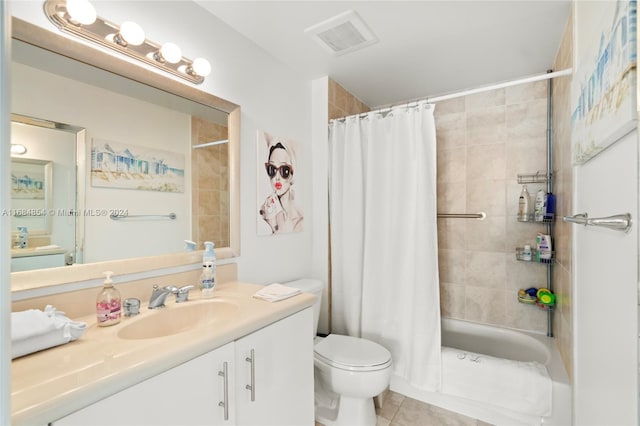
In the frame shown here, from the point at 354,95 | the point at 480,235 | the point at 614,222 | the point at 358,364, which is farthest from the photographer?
the point at 354,95

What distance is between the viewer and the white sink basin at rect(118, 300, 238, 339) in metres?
1.10

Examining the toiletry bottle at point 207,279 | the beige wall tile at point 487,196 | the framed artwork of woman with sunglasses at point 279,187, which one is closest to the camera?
the toiletry bottle at point 207,279

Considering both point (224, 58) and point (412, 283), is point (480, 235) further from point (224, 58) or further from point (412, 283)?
point (224, 58)

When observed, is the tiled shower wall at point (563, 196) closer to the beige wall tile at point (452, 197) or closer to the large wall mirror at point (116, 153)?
the beige wall tile at point (452, 197)

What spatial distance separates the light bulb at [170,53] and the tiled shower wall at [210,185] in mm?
271

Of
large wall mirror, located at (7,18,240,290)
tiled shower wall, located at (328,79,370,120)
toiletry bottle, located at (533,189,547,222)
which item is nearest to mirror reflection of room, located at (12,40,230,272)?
large wall mirror, located at (7,18,240,290)

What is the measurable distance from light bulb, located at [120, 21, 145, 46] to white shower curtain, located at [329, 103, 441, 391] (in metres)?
1.38

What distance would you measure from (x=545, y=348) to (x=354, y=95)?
2.38 meters

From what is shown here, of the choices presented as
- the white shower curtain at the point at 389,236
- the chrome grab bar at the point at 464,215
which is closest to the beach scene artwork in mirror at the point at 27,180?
the white shower curtain at the point at 389,236

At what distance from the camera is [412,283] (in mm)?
2018

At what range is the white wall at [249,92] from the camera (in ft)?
4.47

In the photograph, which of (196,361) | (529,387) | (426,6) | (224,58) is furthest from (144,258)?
(529,387)

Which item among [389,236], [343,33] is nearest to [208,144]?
[343,33]

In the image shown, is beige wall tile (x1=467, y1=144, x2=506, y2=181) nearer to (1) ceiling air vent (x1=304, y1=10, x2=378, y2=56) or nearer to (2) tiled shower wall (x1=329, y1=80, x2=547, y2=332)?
(2) tiled shower wall (x1=329, y1=80, x2=547, y2=332)
